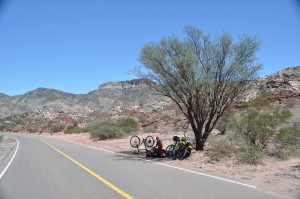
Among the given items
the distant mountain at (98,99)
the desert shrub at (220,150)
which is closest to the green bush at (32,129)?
the distant mountain at (98,99)

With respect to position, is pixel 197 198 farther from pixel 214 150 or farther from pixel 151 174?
pixel 214 150

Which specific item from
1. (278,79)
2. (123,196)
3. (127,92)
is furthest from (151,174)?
(127,92)

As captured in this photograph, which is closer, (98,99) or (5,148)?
(5,148)

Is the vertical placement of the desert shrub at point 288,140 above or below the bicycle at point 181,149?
above

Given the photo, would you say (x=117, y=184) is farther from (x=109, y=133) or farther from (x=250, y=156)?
(x=109, y=133)

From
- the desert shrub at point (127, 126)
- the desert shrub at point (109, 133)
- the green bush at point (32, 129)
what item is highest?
the green bush at point (32, 129)

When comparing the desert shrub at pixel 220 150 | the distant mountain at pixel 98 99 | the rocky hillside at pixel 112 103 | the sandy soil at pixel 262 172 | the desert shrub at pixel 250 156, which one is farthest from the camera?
the distant mountain at pixel 98 99

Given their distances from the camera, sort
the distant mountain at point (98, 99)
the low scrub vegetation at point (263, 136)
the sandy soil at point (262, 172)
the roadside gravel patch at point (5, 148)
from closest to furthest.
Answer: the sandy soil at point (262, 172) → the low scrub vegetation at point (263, 136) → the roadside gravel patch at point (5, 148) → the distant mountain at point (98, 99)

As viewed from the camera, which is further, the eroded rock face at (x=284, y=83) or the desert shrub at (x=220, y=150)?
the eroded rock face at (x=284, y=83)

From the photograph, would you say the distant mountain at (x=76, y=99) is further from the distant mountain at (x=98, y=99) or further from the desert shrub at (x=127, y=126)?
the desert shrub at (x=127, y=126)

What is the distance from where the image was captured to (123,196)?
9945 mm

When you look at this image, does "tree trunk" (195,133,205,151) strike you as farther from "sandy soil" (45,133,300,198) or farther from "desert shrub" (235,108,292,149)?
"desert shrub" (235,108,292,149)

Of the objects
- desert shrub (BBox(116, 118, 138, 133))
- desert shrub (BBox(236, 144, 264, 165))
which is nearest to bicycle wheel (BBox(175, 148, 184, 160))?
desert shrub (BBox(236, 144, 264, 165))

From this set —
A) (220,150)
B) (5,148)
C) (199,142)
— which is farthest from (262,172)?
(5,148)
